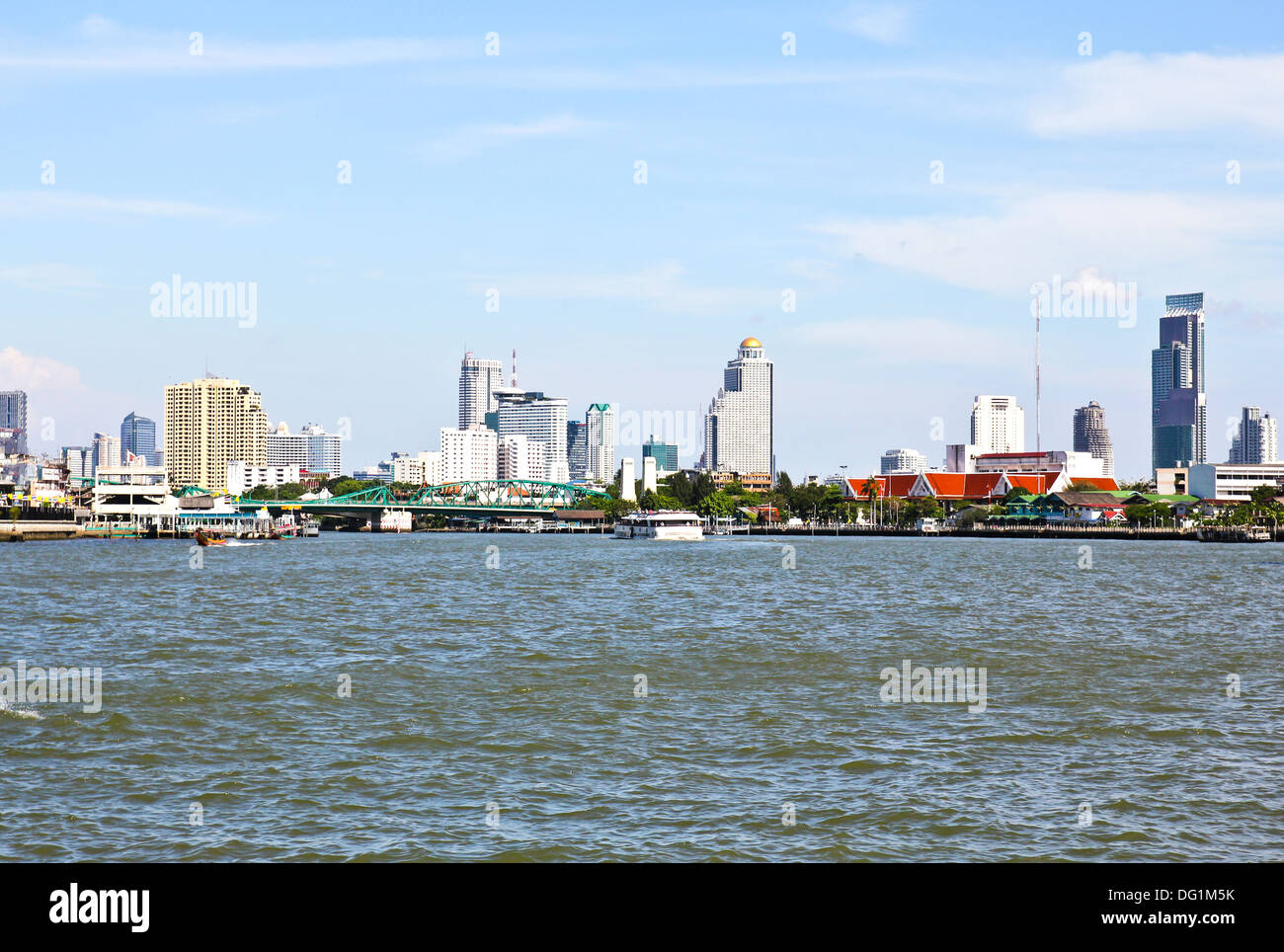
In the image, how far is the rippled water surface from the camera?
12.5 metres

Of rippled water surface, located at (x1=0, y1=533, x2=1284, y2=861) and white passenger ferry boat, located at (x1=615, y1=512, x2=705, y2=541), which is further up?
rippled water surface, located at (x1=0, y1=533, x2=1284, y2=861)

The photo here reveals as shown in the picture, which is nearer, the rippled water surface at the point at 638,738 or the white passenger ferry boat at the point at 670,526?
the rippled water surface at the point at 638,738

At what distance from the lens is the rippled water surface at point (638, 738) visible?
12484mm

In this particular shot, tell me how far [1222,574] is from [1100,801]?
60.4 m

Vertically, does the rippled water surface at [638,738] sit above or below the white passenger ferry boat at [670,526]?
above

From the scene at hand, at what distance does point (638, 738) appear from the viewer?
57.8 feet

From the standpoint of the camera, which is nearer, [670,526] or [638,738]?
[638,738]

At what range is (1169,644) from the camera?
30344 millimetres

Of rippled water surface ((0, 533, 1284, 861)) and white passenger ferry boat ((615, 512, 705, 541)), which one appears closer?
rippled water surface ((0, 533, 1284, 861))

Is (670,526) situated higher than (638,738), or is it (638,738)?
(638,738)
